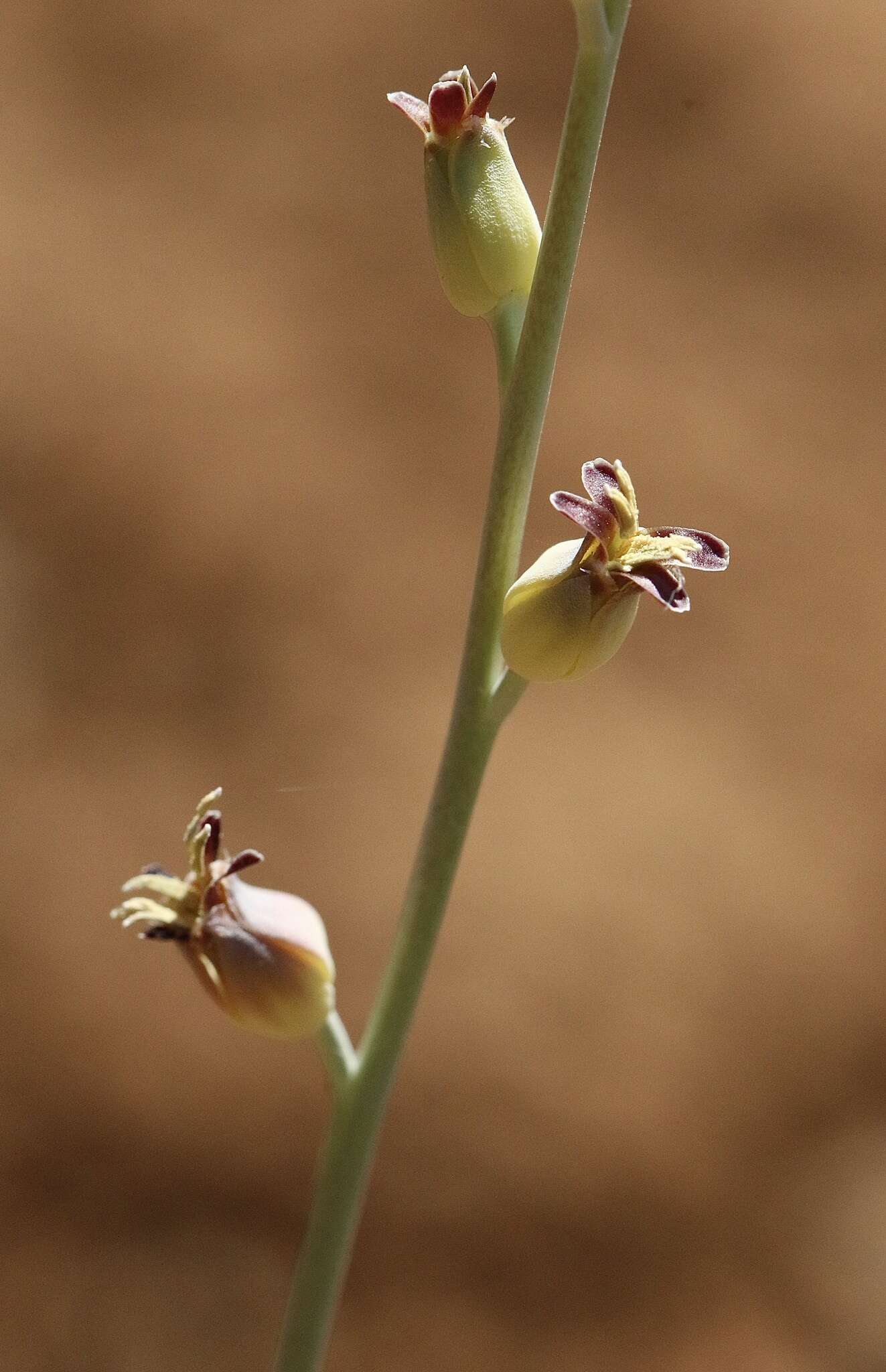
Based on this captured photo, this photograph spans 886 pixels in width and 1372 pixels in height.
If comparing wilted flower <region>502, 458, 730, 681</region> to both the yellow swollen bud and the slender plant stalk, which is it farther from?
the yellow swollen bud

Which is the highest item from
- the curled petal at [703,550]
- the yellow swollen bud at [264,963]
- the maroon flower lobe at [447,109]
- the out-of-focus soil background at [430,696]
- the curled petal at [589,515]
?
the out-of-focus soil background at [430,696]

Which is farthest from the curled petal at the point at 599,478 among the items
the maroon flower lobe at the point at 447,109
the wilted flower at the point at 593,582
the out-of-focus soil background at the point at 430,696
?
the out-of-focus soil background at the point at 430,696

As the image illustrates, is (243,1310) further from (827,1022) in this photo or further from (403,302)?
(403,302)

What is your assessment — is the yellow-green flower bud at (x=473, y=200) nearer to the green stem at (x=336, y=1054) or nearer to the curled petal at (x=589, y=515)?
the curled petal at (x=589, y=515)

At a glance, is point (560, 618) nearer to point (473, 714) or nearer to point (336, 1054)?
point (473, 714)

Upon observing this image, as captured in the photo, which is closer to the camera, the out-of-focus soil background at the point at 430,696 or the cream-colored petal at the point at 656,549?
the cream-colored petal at the point at 656,549

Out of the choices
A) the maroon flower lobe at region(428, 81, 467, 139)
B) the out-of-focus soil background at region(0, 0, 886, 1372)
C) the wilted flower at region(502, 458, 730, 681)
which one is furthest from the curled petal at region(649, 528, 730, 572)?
the out-of-focus soil background at region(0, 0, 886, 1372)

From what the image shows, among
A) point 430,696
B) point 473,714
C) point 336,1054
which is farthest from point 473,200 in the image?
point 430,696
